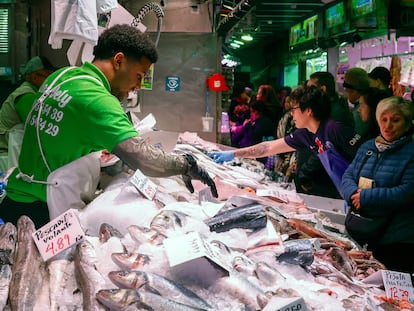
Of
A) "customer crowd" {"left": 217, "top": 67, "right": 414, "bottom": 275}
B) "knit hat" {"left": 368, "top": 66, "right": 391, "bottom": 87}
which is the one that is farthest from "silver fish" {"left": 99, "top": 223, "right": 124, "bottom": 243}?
"knit hat" {"left": 368, "top": 66, "right": 391, "bottom": 87}

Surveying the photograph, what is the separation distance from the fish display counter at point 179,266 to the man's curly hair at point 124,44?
2.22 ft

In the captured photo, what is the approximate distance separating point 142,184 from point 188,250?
0.83 meters

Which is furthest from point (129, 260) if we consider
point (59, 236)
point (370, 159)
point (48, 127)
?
point (370, 159)

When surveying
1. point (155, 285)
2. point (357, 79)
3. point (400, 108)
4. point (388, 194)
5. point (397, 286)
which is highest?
point (357, 79)

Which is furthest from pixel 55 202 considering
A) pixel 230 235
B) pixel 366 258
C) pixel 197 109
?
pixel 197 109

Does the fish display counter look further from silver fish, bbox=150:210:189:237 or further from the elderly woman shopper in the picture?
the elderly woman shopper

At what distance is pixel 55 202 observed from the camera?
8.54 feet

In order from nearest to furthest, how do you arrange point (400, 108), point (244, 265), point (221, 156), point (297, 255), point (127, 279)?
point (127, 279) < point (244, 265) < point (297, 255) < point (400, 108) < point (221, 156)

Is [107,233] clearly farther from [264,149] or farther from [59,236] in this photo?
[264,149]

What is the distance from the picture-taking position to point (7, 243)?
5.99ft

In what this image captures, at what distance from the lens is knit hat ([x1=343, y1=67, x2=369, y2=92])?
18.8 feet

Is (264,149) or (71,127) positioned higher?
(71,127)

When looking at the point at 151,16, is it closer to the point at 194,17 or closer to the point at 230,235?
the point at 194,17

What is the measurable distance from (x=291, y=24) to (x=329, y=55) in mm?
3460
